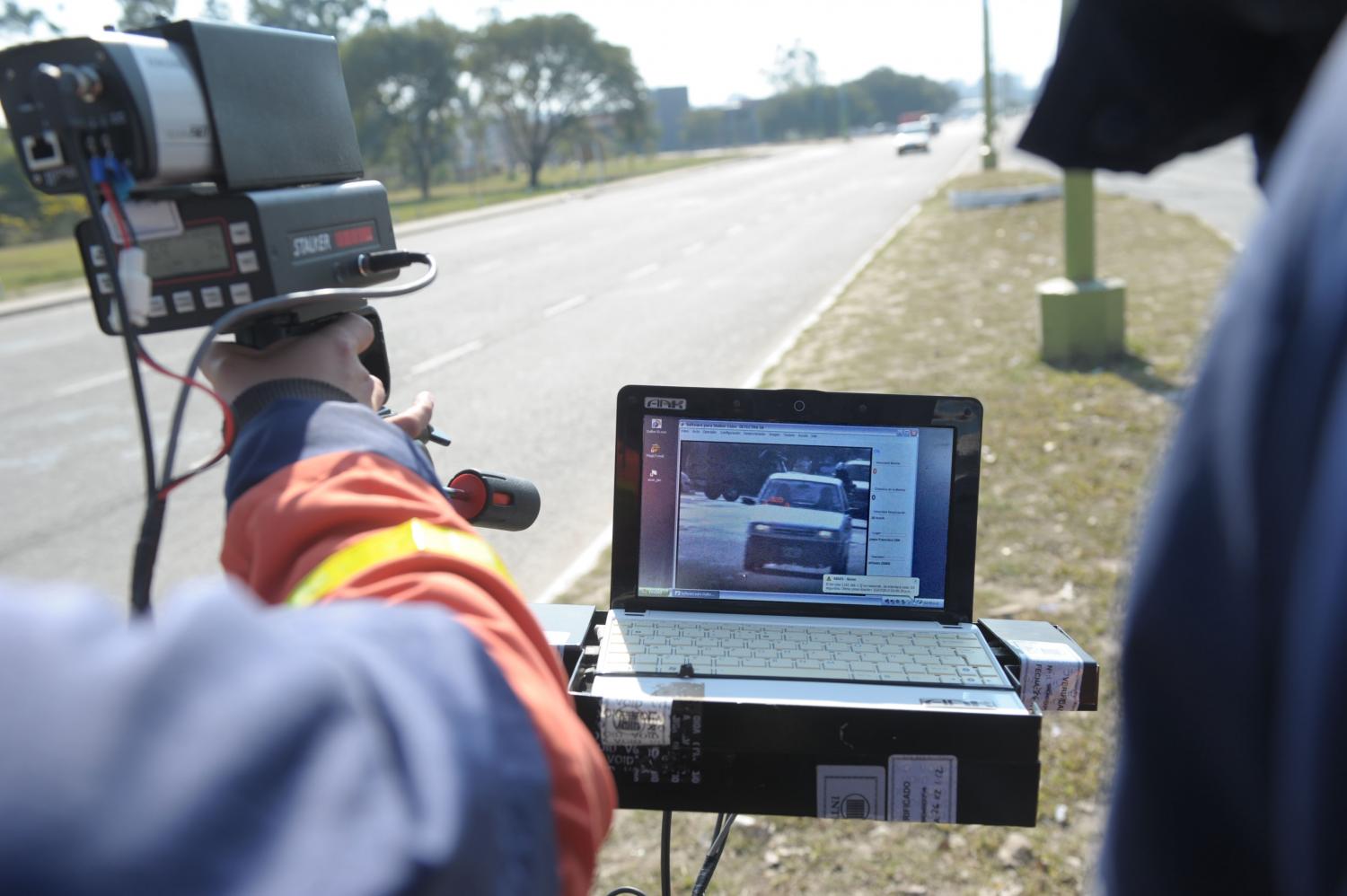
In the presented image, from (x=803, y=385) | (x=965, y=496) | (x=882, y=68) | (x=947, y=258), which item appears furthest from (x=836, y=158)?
(x=882, y=68)

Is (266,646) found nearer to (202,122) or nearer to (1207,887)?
(1207,887)

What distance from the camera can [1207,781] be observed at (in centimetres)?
54

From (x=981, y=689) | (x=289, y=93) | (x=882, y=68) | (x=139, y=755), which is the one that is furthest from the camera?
(x=882, y=68)

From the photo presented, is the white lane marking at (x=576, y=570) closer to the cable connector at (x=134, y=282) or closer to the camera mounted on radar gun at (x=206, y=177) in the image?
the camera mounted on radar gun at (x=206, y=177)

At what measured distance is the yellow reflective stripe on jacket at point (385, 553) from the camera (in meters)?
0.86

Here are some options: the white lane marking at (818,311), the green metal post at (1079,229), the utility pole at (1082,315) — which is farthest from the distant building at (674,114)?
the utility pole at (1082,315)

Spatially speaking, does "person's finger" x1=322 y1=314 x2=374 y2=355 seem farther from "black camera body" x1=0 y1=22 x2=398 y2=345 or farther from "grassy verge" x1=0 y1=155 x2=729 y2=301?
"grassy verge" x1=0 y1=155 x2=729 y2=301

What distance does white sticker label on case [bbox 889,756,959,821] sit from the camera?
4.34 feet

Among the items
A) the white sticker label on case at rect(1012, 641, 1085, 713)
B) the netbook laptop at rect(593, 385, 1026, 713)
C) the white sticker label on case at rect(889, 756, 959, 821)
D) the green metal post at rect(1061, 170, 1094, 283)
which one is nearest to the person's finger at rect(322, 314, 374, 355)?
the netbook laptop at rect(593, 385, 1026, 713)

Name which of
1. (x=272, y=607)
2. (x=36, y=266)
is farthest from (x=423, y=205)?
(x=272, y=607)

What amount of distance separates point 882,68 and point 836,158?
79944 mm

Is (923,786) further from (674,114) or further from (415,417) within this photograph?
(674,114)

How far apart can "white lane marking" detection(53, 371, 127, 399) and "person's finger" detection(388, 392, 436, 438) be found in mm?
9774

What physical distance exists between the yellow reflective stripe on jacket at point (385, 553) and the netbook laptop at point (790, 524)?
632 millimetres
